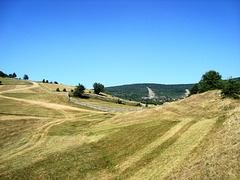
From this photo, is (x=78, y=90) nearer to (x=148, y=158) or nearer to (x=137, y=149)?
(x=137, y=149)

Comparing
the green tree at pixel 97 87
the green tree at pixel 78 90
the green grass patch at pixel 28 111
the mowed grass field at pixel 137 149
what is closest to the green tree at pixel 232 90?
the mowed grass field at pixel 137 149

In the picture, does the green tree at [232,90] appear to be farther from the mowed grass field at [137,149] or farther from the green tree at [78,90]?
the green tree at [78,90]

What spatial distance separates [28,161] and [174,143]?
17.3 m

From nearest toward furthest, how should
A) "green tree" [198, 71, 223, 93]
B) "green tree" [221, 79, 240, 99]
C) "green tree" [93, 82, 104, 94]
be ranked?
"green tree" [221, 79, 240, 99], "green tree" [198, 71, 223, 93], "green tree" [93, 82, 104, 94]

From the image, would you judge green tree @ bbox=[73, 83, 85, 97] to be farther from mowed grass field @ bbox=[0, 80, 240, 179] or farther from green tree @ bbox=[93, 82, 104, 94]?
mowed grass field @ bbox=[0, 80, 240, 179]

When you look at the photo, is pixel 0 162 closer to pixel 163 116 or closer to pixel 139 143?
pixel 139 143

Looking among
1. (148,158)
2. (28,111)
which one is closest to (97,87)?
(28,111)

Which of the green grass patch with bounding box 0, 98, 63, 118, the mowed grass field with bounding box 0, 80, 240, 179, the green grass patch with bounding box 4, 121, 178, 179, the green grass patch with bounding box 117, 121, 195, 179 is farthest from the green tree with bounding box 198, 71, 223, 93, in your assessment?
the green grass patch with bounding box 0, 98, 63, 118

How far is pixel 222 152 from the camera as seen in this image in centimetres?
1239

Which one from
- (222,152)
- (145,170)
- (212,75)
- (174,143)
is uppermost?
(212,75)

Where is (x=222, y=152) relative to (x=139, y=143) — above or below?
above

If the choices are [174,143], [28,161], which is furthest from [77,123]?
[174,143]

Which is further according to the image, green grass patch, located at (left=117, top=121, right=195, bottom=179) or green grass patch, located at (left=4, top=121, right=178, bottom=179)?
green grass patch, located at (left=4, top=121, right=178, bottom=179)

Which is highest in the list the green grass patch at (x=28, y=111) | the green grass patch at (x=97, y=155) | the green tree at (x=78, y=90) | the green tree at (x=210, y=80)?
the green tree at (x=210, y=80)
